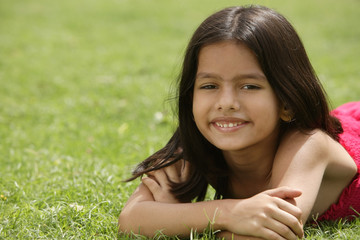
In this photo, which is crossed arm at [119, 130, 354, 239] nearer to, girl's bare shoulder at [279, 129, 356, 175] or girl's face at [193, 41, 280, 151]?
girl's bare shoulder at [279, 129, 356, 175]

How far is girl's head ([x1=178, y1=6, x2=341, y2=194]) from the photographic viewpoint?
248 centimetres

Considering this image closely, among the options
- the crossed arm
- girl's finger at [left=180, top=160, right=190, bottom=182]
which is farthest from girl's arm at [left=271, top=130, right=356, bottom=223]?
girl's finger at [left=180, top=160, right=190, bottom=182]

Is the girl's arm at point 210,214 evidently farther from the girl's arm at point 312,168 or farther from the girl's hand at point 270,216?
the girl's arm at point 312,168

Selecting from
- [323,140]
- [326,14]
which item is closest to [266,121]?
[323,140]

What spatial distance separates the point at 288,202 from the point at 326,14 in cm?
1207

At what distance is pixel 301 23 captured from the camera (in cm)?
1223

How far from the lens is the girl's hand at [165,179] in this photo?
109 inches

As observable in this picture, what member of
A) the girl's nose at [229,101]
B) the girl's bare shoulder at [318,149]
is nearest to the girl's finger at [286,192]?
the girl's bare shoulder at [318,149]

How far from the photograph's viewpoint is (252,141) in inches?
100

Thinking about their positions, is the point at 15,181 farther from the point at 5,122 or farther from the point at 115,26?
the point at 115,26

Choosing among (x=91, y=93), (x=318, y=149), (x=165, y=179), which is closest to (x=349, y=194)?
(x=318, y=149)

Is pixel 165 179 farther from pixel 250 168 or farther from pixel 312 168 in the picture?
pixel 312 168

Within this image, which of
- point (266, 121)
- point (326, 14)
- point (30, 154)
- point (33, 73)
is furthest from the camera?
point (326, 14)

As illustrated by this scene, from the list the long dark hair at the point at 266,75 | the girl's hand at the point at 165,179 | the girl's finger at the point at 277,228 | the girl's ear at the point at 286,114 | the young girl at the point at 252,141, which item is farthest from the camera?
the girl's hand at the point at 165,179
